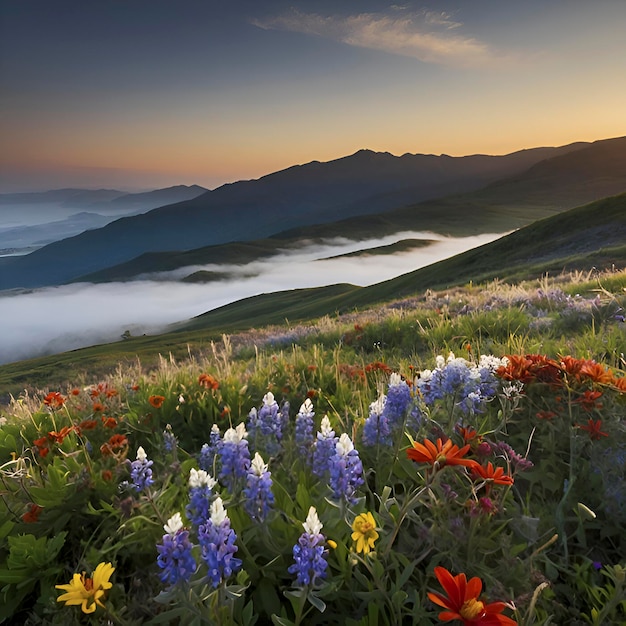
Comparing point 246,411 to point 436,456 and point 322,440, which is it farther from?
point 436,456

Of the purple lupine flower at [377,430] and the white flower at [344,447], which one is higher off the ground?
the white flower at [344,447]

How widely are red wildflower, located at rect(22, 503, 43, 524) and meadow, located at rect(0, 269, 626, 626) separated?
2 centimetres

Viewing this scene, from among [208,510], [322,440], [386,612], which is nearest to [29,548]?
[208,510]

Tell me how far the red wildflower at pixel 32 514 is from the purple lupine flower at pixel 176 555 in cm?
155

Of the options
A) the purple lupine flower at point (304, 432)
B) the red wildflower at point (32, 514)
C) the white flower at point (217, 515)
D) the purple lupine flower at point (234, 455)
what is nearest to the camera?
the white flower at point (217, 515)

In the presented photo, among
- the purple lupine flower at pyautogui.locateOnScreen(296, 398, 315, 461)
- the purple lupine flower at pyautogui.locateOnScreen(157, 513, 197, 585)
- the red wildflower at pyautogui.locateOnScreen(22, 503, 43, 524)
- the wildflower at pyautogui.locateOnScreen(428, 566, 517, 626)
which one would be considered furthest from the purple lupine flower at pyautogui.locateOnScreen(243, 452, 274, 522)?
the red wildflower at pyautogui.locateOnScreen(22, 503, 43, 524)

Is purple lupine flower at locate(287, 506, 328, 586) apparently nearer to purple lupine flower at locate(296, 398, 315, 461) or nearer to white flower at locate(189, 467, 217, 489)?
white flower at locate(189, 467, 217, 489)

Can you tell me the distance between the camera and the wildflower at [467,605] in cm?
144

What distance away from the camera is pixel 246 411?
4.75m

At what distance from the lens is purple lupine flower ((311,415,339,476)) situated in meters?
2.50

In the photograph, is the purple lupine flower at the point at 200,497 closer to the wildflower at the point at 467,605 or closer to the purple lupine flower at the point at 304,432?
the wildflower at the point at 467,605

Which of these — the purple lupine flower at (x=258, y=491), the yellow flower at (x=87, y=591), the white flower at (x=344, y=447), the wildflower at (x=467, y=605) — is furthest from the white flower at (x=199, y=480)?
the wildflower at (x=467, y=605)

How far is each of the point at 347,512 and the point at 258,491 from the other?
1.43 ft

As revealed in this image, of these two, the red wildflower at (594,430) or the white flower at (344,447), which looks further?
the red wildflower at (594,430)
